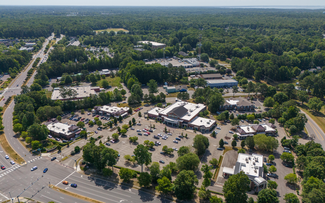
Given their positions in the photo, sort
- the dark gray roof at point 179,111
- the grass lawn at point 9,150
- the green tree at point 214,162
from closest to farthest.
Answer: the green tree at point 214,162 → the grass lawn at point 9,150 → the dark gray roof at point 179,111

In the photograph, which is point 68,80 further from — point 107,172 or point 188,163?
point 188,163

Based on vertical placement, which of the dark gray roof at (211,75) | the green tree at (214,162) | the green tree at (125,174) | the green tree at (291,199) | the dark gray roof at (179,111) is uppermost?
the dark gray roof at (211,75)

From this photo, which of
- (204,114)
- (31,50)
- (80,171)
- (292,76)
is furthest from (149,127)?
(31,50)

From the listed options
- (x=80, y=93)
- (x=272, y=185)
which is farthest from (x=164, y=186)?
(x=80, y=93)

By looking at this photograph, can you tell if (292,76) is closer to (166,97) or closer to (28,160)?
(166,97)

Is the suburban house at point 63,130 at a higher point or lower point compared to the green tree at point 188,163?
lower

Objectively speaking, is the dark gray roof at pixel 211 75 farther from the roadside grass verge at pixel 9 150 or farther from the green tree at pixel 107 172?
the roadside grass verge at pixel 9 150

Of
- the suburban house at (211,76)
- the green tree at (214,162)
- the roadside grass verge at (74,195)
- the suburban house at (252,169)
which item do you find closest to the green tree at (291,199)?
the suburban house at (252,169)

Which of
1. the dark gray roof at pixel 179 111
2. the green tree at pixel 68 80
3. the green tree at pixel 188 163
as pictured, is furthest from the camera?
the green tree at pixel 68 80
